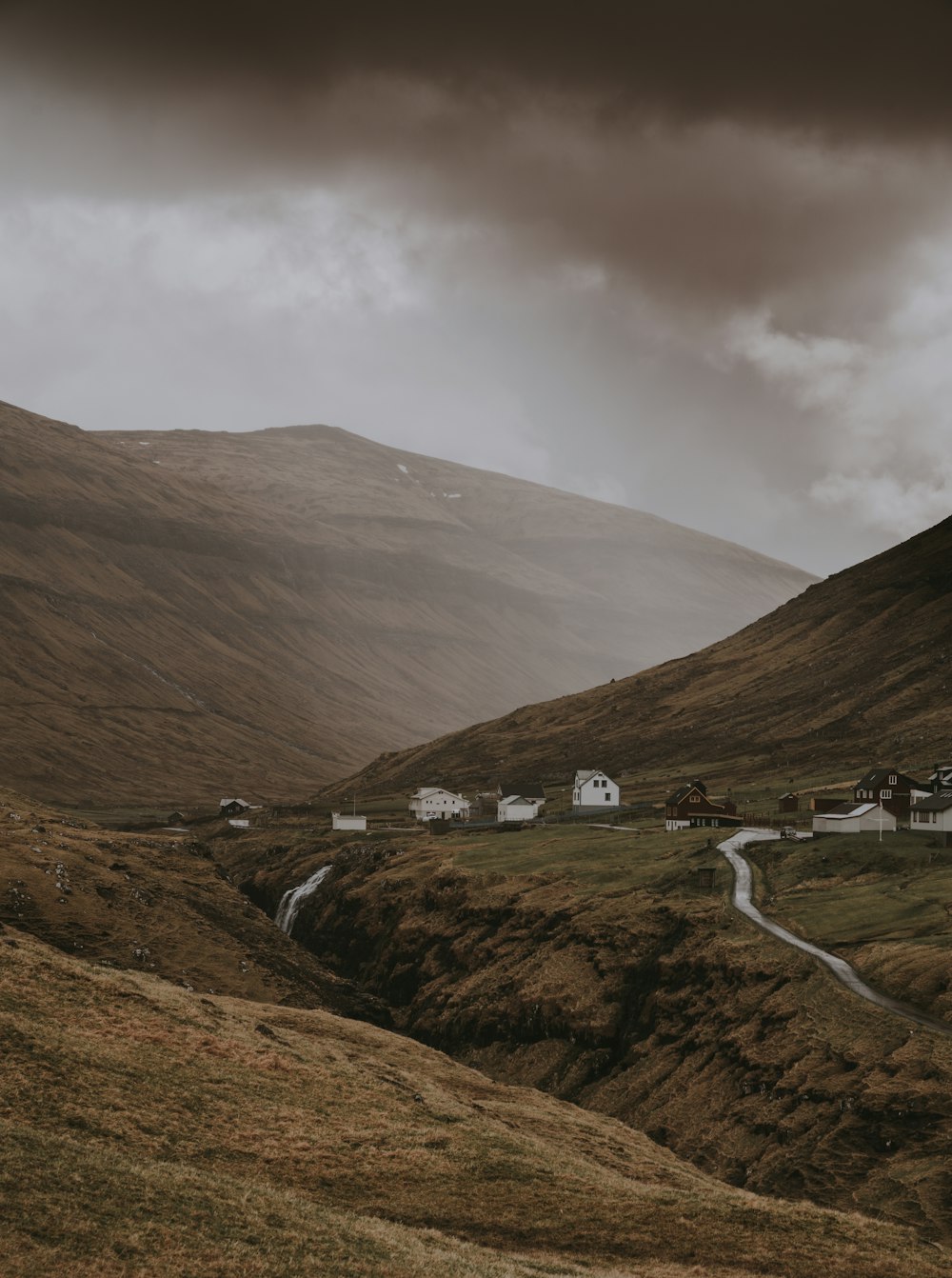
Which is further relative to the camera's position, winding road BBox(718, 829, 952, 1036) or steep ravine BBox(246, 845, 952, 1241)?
winding road BBox(718, 829, 952, 1036)

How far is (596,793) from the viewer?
175m

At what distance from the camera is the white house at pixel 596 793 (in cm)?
17400

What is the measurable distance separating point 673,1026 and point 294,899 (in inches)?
2719

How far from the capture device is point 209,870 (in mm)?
109062

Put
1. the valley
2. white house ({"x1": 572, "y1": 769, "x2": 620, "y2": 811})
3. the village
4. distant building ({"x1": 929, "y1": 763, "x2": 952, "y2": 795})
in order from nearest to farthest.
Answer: the valley, the village, distant building ({"x1": 929, "y1": 763, "x2": 952, "y2": 795}), white house ({"x1": 572, "y1": 769, "x2": 620, "y2": 811})

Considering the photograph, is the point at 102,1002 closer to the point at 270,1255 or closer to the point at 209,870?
the point at 270,1255

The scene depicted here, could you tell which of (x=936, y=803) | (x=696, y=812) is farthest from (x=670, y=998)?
(x=696, y=812)

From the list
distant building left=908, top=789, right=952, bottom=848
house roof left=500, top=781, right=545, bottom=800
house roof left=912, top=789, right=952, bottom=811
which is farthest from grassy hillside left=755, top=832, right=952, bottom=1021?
house roof left=500, top=781, right=545, bottom=800

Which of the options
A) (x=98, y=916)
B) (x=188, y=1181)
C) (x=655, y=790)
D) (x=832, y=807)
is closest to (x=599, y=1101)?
(x=98, y=916)

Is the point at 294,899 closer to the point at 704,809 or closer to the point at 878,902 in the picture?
the point at 704,809

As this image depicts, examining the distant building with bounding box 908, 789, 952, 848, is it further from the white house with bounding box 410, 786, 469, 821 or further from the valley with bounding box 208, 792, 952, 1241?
the white house with bounding box 410, 786, 469, 821

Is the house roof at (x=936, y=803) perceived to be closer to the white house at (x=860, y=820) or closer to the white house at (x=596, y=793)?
the white house at (x=860, y=820)

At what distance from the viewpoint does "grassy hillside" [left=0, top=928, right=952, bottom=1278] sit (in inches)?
1226

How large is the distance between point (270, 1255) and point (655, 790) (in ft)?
503
